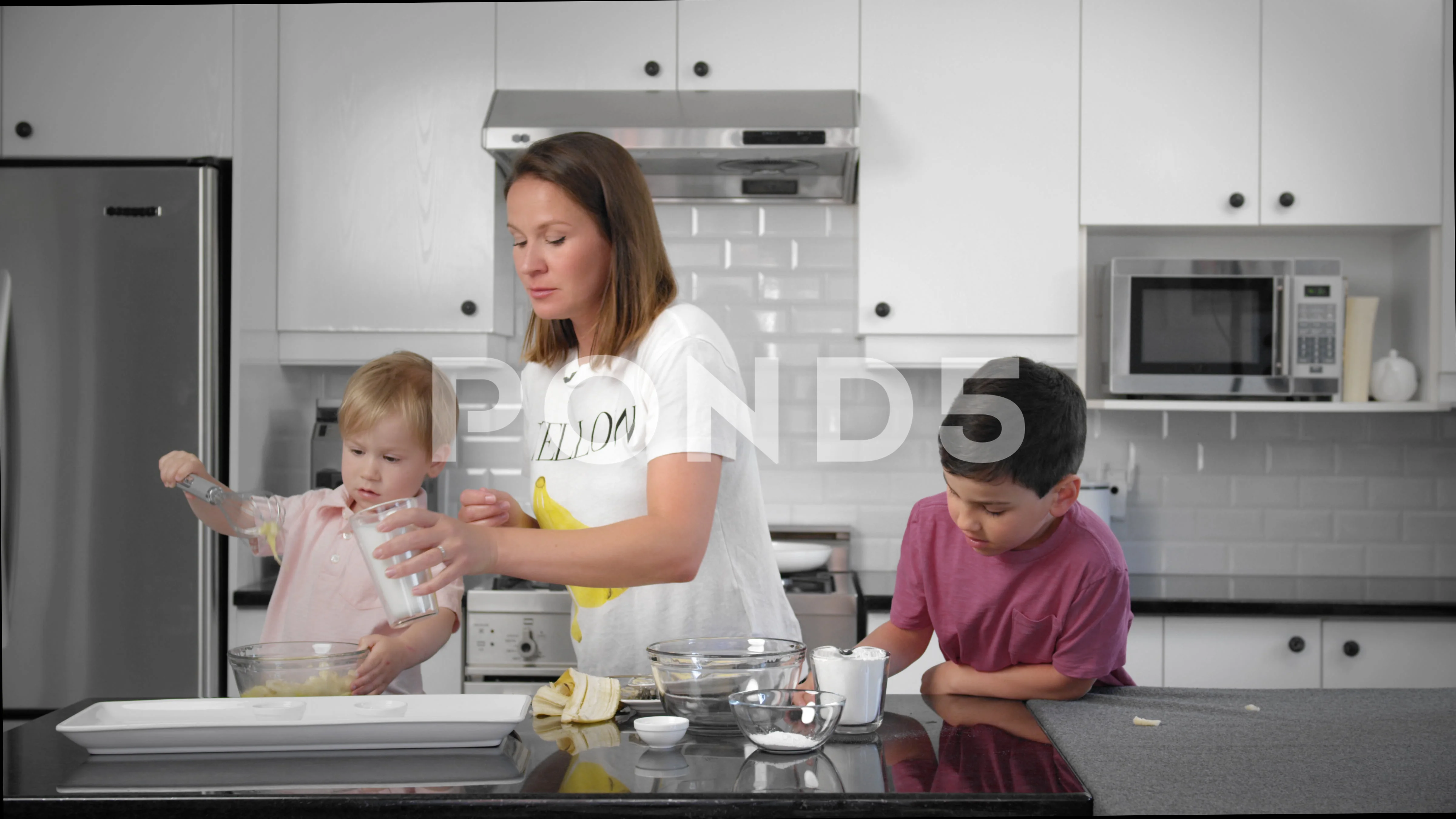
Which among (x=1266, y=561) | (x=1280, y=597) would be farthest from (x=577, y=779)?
(x=1266, y=561)

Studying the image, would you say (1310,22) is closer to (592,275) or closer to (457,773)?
(592,275)

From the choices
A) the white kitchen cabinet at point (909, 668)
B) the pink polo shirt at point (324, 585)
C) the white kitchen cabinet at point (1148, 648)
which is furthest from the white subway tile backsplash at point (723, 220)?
the pink polo shirt at point (324, 585)

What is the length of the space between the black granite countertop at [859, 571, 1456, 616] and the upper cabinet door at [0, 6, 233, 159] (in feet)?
6.47

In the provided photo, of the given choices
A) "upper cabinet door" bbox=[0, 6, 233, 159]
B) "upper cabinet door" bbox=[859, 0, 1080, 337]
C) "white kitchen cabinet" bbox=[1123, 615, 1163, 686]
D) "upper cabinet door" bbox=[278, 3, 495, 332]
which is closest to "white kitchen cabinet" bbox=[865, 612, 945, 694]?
"white kitchen cabinet" bbox=[1123, 615, 1163, 686]

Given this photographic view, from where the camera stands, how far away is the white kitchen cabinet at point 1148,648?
8.36 ft

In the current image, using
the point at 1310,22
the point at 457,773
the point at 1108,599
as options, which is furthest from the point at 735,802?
the point at 1310,22

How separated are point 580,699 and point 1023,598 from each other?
61 cm

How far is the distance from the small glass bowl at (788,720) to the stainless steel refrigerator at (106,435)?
194 centimetres

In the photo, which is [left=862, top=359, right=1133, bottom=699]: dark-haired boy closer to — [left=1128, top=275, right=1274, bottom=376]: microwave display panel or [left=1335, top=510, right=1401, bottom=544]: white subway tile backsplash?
[left=1128, top=275, right=1274, bottom=376]: microwave display panel

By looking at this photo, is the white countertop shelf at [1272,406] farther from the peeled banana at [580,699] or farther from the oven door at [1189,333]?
the peeled banana at [580,699]

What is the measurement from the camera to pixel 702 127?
259 cm

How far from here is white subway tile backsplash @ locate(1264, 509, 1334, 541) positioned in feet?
9.91

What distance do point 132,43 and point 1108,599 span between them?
2.57m

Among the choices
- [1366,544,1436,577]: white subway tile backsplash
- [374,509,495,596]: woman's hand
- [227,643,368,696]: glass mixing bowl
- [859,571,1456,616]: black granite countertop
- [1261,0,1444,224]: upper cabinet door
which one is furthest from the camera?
[1366,544,1436,577]: white subway tile backsplash
